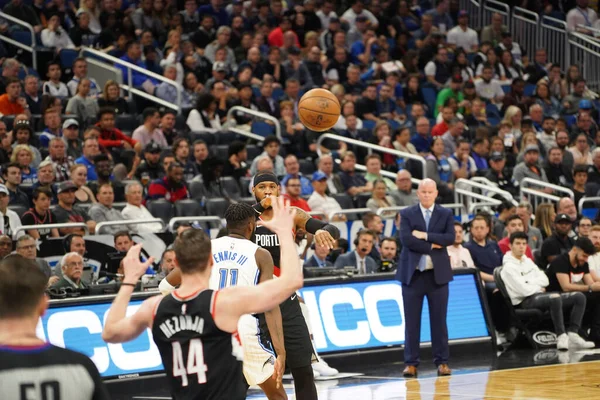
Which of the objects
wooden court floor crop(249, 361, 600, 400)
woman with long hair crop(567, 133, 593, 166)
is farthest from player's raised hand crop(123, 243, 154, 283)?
woman with long hair crop(567, 133, 593, 166)

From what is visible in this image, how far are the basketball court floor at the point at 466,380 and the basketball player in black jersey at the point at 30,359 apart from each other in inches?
279

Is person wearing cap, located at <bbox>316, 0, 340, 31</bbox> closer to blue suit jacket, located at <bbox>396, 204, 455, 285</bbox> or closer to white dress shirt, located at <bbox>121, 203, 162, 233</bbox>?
white dress shirt, located at <bbox>121, 203, 162, 233</bbox>

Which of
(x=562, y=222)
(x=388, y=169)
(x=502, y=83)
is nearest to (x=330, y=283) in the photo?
(x=562, y=222)

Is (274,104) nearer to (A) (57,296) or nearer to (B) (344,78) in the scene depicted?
(B) (344,78)

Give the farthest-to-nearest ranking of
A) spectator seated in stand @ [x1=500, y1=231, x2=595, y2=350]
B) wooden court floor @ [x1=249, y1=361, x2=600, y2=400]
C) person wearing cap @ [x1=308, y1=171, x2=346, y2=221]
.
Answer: person wearing cap @ [x1=308, y1=171, x2=346, y2=221] → spectator seated in stand @ [x1=500, y1=231, x2=595, y2=350] → wooden court floor @ [x1=249, y1=361, x2=600, y2=400]

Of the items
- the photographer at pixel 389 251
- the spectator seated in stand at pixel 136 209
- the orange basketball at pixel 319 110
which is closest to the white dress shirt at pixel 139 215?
the spectator seated in stand at pixel 136 209

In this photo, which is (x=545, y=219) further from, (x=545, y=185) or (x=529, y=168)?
(x=529, y=168)

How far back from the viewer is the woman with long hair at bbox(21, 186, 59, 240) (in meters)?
14.5

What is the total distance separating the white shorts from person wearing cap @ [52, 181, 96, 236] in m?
6.72

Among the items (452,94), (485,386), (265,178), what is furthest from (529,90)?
(265,178)

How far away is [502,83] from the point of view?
25.9 metres

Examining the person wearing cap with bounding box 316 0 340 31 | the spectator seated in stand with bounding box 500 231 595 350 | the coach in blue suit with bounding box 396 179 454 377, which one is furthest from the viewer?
the person wearing cap with bounding box 316 0 340 31

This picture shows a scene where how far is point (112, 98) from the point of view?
1905 centimetres

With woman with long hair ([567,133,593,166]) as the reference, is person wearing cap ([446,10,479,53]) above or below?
above
